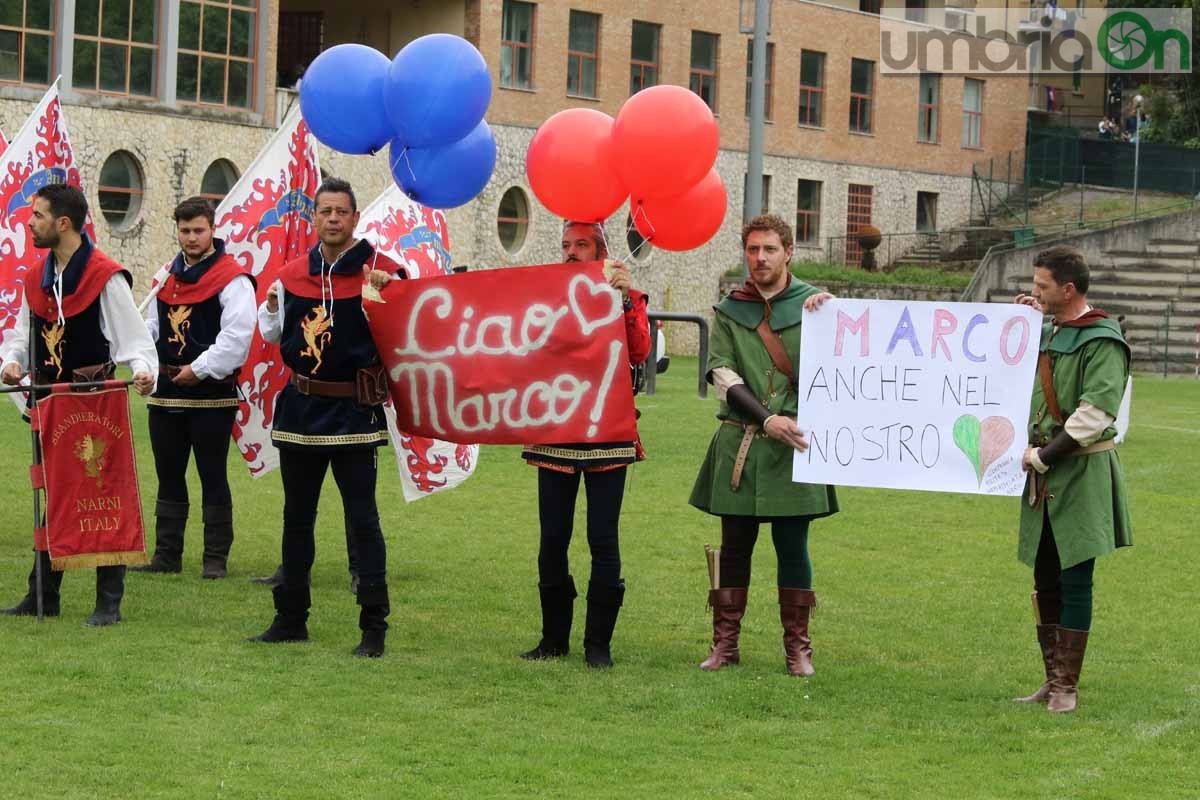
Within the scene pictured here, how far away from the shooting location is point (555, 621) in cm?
799

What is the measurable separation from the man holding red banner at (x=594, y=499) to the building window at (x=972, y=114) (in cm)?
4544

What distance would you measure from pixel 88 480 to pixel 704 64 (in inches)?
1473

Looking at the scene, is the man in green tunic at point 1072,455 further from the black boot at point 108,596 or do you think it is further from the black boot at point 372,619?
the black boot at point 108,596

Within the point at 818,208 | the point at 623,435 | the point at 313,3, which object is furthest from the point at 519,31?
the point at 623,435

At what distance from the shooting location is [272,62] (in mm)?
35781

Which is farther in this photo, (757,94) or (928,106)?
(928,106)

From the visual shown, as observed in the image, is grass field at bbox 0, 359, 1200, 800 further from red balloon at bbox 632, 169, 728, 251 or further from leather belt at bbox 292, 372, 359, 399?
red balloon at bbox 632, 169, 728, 251

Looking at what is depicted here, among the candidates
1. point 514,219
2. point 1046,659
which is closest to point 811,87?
point 514,219

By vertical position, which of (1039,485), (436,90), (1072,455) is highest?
(436,90)

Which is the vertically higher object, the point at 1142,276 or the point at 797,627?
the point at 1142,276

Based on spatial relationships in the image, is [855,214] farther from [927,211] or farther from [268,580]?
[268,580]

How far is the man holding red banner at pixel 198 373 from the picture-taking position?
944 cm

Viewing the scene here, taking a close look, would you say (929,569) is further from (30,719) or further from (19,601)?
(30,719)

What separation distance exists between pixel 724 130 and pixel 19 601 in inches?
1448
